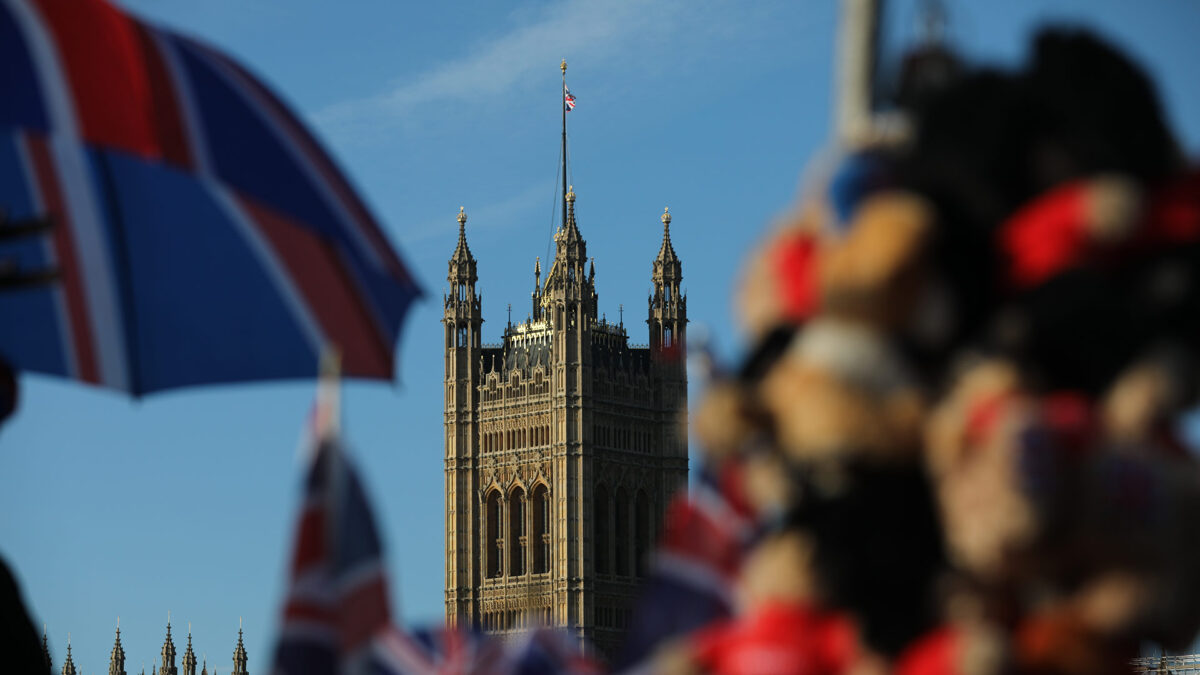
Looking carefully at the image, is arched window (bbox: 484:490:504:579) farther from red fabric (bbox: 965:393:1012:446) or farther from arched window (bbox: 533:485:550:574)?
red fabric (bbox: 965:393:1012:446)

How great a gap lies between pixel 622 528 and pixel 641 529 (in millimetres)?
774

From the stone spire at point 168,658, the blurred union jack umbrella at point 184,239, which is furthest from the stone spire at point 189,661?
the blurred union jack umbrella at point 184,239

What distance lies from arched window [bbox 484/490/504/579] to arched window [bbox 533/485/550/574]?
1.22m

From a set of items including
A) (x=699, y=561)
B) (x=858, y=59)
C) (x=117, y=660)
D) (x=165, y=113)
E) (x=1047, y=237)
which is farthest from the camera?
(x=117, y=660)

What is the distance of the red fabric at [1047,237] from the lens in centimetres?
330

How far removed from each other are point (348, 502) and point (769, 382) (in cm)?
94

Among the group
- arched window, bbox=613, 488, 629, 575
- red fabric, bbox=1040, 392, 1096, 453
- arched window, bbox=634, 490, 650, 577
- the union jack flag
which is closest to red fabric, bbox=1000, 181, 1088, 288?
red fabric, bbox=1040, 392, 1096, 453

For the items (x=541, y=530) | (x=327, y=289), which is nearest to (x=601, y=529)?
(x=541, y=530)

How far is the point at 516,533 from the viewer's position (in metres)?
64.4

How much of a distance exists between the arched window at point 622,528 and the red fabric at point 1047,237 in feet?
201

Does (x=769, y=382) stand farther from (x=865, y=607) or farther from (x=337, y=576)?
(x=337, y=576)

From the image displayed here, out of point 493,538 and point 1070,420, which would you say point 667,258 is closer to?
point 493,538

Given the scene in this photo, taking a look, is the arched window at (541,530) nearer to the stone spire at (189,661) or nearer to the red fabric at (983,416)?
the stone spire at (189,661)

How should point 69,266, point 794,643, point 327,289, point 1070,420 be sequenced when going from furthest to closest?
point 69,266 → point 327,289 → point 794,643 → point 1070,420
